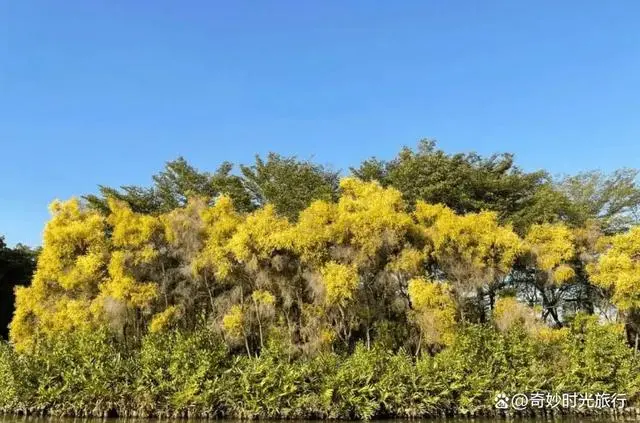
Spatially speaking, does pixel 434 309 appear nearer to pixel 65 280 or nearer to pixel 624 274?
pixel 624 274

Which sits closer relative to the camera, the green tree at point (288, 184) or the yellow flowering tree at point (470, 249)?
the yellow flowering tree at point (470, 249)

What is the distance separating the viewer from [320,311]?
16.1m

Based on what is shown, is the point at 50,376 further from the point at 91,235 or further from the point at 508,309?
the point at 508,309

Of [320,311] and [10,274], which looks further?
[10,274]

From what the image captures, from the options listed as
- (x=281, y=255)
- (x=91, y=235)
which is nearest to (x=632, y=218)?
(x=281, y=255)

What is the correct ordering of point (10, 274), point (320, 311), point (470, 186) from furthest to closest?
point (10, 274)
point (470, 186)
point (320, 311)

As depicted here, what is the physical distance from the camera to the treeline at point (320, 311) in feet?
45.1

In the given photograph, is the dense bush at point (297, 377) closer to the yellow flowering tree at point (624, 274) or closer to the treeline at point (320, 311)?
the treeline at point (320, 311)

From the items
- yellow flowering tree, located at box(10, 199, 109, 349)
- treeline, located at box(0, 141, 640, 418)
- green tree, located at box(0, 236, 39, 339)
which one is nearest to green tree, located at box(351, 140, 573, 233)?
treeline, located at box(0, 141, 640, 418)

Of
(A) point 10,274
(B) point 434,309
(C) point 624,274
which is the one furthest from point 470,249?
(A) point 10,274

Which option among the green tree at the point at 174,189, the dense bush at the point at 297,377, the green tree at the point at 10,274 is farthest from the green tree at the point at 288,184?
the green tree at the point at 10,274

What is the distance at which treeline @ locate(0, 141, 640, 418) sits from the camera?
1373 cm

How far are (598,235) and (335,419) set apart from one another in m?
11.3

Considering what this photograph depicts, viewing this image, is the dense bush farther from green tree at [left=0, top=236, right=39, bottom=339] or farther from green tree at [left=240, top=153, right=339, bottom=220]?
green tree at [left=0, top=236, right=39, bottom=339]
